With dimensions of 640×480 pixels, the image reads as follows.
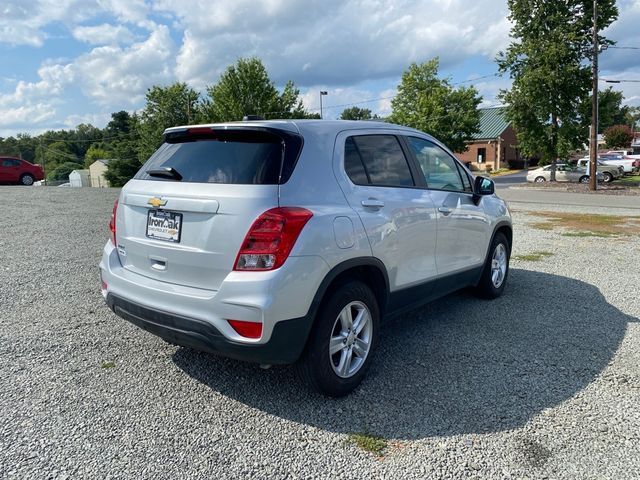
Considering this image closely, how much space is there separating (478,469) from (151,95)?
183 feet

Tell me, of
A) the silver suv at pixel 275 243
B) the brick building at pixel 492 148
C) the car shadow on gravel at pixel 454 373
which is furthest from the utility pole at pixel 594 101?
the brick building at pixel 492 148

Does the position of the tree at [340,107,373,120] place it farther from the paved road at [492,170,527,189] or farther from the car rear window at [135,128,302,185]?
the car rear window at [135,128,302,185]

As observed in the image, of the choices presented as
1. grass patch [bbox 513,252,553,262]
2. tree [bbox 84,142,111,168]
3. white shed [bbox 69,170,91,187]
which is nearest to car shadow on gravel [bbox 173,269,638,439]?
grass patch [bbox 513,252,553,262]

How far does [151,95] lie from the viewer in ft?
171

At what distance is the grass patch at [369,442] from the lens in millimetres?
2783

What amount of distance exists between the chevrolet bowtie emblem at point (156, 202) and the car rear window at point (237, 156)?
0.60 feet

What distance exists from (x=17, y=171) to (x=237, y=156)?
2721cm

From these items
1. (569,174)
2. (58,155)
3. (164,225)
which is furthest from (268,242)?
(58,155)

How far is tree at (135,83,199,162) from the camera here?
167ft

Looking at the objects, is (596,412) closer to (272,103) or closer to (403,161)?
(403,161)

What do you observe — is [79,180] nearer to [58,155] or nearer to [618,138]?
[58,155]

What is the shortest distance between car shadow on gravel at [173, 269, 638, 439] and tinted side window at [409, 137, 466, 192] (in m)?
1.37

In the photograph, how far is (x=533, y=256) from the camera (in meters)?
8.09

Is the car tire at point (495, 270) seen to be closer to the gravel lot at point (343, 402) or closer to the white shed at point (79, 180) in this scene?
the gravel lot at point (343, 402)
